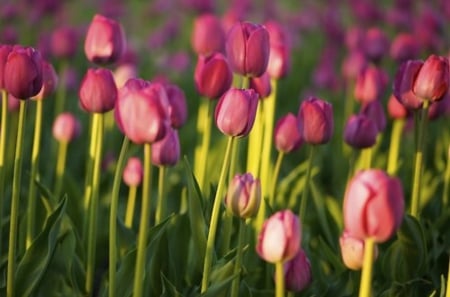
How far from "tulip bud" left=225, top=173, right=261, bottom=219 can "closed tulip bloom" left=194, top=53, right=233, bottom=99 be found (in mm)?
390

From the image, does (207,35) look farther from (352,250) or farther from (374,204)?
(374,204)

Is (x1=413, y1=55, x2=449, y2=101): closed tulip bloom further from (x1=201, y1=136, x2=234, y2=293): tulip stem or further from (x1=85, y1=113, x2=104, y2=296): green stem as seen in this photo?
(x1=85, y1=113, x2=104, y2=296): green stem

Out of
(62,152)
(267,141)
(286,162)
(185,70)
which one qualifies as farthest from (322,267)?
(185,70)

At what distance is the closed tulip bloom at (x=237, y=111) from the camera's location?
148 cm

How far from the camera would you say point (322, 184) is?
334 centimetres

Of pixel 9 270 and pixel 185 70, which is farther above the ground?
pixel 185 70

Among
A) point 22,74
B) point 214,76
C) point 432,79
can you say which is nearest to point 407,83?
point 432,79

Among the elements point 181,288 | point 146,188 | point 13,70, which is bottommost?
point 181,288

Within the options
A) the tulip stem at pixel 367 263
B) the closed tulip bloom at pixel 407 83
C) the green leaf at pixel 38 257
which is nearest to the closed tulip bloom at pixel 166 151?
the green leaf at pixel 38 257

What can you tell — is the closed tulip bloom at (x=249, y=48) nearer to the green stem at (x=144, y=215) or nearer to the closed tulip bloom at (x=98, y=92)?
the closed tulip bloom at (x=98, y=92)

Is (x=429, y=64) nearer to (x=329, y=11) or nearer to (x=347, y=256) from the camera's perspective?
(x=347, y=256)

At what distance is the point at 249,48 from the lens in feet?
5.65

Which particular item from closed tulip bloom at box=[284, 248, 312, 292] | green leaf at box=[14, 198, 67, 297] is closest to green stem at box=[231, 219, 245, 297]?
closed tulip bloom at box=[284, 248, 312, 292]

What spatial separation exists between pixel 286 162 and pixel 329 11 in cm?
218
